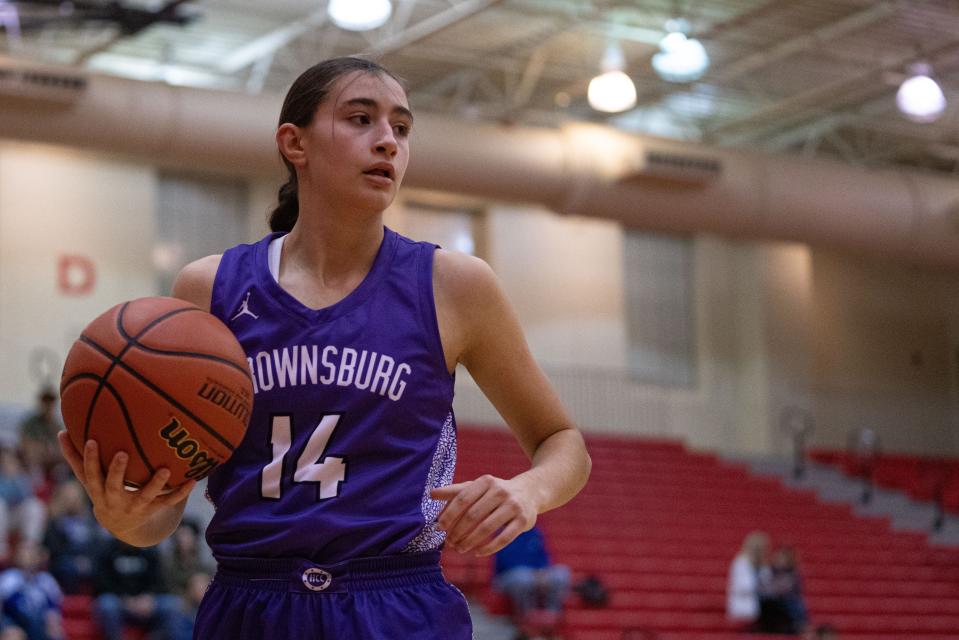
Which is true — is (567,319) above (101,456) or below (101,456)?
above

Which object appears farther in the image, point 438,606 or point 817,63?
point 817,63

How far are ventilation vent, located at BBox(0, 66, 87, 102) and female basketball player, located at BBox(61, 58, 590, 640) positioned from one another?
32.0 ft

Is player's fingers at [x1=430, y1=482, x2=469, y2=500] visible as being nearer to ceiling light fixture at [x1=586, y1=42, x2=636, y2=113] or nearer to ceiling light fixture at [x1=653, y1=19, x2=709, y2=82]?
ceiling light fixture at [x1=586, y1=42, x2=636, y2=113]

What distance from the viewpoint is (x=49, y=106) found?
11875 millimetres

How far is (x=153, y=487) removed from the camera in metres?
2.20

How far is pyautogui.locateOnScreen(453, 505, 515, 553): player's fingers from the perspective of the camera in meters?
2.09

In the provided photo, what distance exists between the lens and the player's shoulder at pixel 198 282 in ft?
8.25

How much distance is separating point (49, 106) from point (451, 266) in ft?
33.5

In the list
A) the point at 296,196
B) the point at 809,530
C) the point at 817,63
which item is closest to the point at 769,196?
the point at 817,63

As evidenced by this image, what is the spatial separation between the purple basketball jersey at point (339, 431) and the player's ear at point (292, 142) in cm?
23

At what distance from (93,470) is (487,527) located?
2.08 ft

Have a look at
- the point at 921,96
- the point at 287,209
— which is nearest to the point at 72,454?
the point at 287,209

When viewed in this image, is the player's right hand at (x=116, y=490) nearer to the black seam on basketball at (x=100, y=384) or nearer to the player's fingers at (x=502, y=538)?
the black seam on basketball at (x=100, y=384)

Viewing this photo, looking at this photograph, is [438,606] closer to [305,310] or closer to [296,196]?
[305,310]
